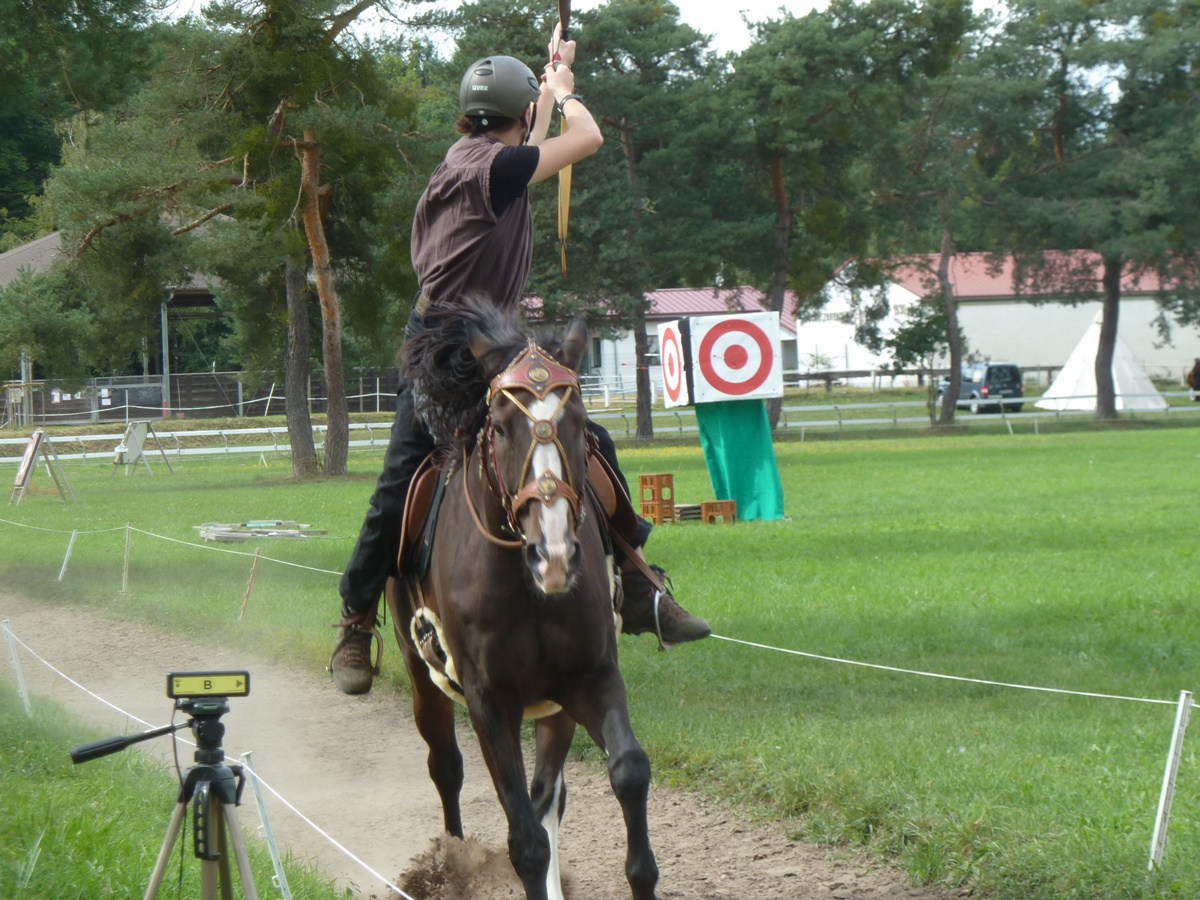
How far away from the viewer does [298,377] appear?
34125 mm

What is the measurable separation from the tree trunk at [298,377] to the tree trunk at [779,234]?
16.8 meters

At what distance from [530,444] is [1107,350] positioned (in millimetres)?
49834

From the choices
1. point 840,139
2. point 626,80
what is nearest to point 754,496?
point 626,80

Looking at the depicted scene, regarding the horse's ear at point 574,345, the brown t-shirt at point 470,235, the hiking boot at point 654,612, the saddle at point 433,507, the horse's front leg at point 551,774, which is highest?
the brown t-shirt at point 470,235

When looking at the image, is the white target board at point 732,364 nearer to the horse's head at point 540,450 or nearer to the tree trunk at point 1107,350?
the horse's head at point 540,450

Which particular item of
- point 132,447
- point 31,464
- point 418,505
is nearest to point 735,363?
point 418,505

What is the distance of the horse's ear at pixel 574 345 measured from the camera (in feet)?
→ 15.2

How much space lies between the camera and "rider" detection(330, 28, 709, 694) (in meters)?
5.14

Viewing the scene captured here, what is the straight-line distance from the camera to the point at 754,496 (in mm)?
20234

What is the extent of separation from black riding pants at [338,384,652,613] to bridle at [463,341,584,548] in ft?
2.82

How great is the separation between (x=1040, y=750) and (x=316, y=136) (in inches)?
978

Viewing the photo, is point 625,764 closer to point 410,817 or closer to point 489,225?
point 489,225

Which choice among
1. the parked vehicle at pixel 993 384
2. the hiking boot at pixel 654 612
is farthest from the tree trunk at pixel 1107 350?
the hiking boot at pixel 654 612

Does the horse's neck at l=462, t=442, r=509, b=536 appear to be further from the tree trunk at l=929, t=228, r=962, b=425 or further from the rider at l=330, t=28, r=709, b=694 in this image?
the tree trunk at l=929, t=228, r=962, b=425
